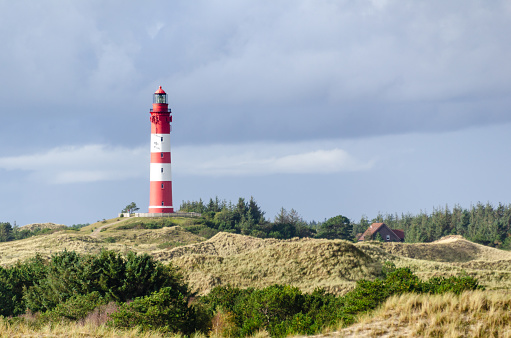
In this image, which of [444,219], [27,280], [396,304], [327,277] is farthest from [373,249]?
[444,219]

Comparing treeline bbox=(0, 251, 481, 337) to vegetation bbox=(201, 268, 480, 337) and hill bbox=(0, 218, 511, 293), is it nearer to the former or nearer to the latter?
vegetation bbox=(201, 268, 480, 337)

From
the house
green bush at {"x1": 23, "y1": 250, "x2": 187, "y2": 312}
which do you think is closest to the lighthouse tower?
the house

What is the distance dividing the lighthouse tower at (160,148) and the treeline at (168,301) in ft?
151

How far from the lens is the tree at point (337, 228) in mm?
93312

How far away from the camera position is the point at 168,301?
72.3 feet

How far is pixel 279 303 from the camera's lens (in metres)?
23.4

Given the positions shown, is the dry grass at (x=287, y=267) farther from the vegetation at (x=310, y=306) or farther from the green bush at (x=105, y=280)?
the vegetation at (x=310, y=306)

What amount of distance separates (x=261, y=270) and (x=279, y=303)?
70.5ft

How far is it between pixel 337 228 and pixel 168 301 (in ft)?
246

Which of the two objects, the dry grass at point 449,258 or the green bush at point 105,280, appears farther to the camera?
the dry grass at point 449,258

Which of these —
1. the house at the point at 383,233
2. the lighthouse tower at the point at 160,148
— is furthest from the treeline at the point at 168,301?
Answer: the house at the point at 383,233

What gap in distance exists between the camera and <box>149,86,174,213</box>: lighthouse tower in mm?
77562

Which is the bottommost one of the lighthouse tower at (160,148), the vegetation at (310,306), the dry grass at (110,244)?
the vegetation at (310,306)

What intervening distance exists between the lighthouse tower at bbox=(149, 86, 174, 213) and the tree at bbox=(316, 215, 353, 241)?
2796 centimetres
